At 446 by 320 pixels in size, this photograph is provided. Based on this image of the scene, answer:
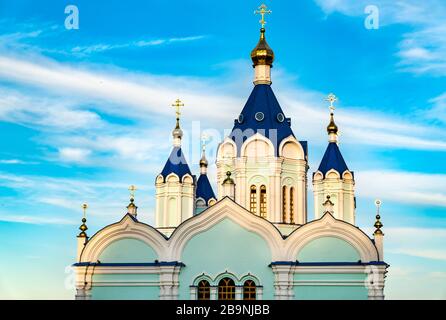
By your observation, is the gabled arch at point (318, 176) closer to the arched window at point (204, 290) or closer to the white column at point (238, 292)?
the white column at point (238, 292)

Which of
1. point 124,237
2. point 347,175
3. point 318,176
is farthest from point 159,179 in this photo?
point 347,175

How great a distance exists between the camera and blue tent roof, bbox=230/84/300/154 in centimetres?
3512

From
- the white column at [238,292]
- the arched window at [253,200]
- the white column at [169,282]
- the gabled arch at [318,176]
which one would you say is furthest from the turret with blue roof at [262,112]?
the white column at [169,282]

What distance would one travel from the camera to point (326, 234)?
101 feet

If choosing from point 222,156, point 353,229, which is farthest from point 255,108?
point 353,229

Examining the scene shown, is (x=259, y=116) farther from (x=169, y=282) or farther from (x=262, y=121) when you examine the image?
(x=169, y=282)

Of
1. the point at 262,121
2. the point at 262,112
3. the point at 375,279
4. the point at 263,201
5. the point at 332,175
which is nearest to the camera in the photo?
the point at 375,279

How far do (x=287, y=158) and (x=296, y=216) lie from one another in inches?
103

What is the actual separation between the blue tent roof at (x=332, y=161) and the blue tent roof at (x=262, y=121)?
2597mm

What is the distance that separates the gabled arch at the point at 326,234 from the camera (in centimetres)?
3047

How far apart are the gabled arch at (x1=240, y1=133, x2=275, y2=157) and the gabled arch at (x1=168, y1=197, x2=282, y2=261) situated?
4.13m

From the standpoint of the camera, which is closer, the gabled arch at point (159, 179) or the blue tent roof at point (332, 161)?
the blue tent roof at point (332, 161)

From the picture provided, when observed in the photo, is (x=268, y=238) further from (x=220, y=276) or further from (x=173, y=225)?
(x=173, y=225)

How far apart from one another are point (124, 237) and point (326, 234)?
8122 mm
